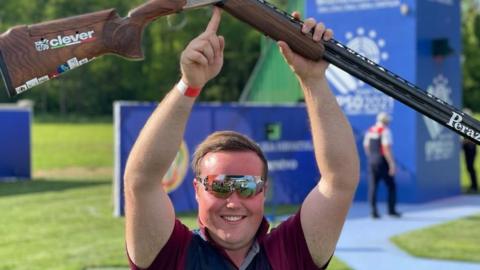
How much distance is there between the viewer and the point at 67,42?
221cm

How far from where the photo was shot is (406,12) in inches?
567

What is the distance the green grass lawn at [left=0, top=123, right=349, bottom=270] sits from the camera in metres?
8.52

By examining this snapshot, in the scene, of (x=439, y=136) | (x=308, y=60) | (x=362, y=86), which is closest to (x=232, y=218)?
(x=308, y=60)

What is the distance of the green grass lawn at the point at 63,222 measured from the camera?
336 inches

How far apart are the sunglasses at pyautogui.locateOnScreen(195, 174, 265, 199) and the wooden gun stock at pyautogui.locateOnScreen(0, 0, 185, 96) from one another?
50cm

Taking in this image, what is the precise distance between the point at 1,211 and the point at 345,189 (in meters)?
11.5

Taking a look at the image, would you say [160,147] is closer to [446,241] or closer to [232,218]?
[232,218]

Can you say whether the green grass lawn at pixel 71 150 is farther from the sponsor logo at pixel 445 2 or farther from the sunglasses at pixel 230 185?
the sunglasses at pixel 230 185

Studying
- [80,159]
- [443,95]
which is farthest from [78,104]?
[443,95]

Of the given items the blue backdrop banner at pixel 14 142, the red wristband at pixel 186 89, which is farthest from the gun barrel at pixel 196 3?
the blue backdrop banner at pixel 14 142

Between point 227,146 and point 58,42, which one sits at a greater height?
point 58,42

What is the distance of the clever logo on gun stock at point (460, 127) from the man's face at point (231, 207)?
2.29ft

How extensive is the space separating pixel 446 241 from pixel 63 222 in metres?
6.10

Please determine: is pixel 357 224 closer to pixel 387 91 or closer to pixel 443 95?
pixel 443 95
